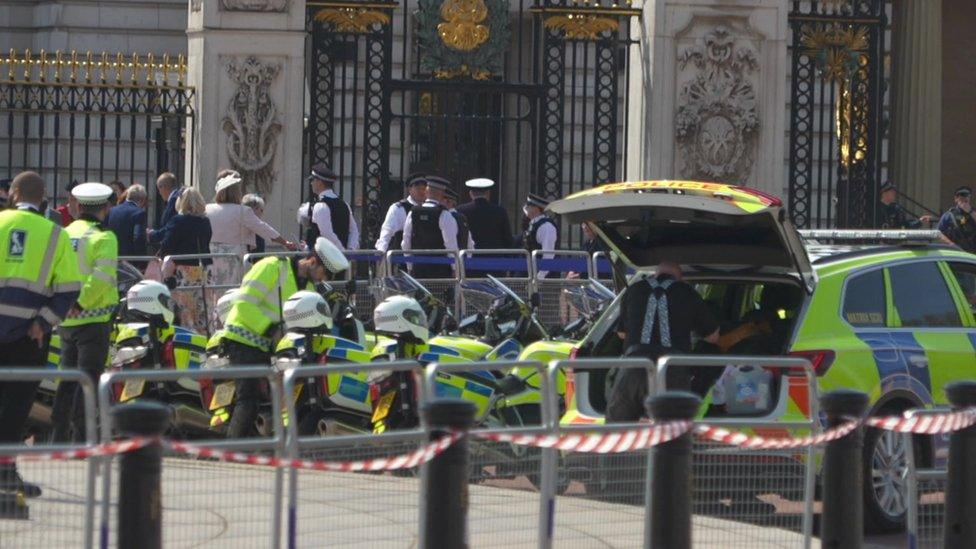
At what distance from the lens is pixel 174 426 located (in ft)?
41.0

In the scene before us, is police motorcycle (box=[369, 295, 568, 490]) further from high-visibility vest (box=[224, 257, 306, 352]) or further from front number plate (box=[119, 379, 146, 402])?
front number plate (box=[119, 379, 146, 402])

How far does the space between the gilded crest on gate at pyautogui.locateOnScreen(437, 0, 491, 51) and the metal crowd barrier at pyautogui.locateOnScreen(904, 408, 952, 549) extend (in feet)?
38.0

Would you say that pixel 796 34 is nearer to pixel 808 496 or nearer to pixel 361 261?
pixel 361 261

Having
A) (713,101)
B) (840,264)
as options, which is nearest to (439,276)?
(713,101)

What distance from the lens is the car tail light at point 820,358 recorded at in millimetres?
11039

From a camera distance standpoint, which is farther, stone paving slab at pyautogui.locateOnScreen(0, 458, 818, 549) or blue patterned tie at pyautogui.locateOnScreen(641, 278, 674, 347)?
blue patterned tie at pyautogui.locateOnScreen(641, 278, 674, 347)

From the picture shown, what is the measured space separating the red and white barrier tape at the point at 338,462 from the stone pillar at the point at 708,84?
11964 mm

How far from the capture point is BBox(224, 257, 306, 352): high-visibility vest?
1326 cm

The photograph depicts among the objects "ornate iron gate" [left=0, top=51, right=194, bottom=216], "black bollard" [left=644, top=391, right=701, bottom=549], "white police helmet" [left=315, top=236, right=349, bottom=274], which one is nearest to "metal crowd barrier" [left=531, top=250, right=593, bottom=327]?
"white police helmet" [left=315, top=236, right=349, bottom=274]

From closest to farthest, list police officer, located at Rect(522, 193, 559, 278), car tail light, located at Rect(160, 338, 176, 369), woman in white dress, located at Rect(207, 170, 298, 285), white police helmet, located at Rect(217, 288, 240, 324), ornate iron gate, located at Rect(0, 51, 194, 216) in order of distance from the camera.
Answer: car tail light, located at Rect(160, 338, 176, 369) → white police helmet, located at Rect(217, 288, 240, 324) → woman in white dress, located at Rect(207, 170, 298, 285) → ornate iron gate, located at Rect(0, 51, 194, 216) → police officer, located at Rect(522, 193, 559, 278)

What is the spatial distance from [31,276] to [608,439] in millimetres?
4057

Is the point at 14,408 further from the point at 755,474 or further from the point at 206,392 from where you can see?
the point at 755,474

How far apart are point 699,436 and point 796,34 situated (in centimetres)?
1240

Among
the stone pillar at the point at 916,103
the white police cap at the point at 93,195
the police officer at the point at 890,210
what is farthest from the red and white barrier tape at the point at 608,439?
the stone pillar at the point at 916,103
